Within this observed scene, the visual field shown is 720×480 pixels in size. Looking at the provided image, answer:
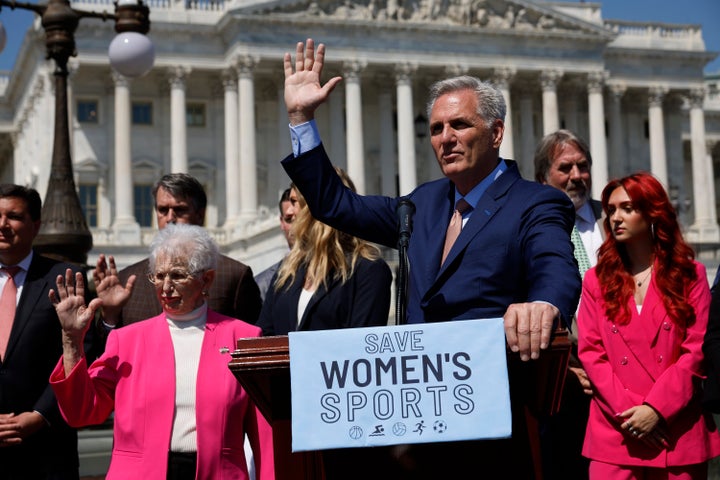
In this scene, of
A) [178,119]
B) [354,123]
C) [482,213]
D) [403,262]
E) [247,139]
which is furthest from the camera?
[354,123]

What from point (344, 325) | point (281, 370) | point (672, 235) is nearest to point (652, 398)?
point (672, 235)

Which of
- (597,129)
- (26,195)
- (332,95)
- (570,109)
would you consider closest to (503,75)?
(597,129)

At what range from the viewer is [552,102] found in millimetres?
57156

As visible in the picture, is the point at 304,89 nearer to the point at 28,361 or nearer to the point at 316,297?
the point at 316,297

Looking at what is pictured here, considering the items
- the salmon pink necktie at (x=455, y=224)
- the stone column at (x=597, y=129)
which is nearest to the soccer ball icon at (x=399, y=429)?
the salmon pink necktie at (x=455, y=224)

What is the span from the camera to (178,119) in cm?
5266

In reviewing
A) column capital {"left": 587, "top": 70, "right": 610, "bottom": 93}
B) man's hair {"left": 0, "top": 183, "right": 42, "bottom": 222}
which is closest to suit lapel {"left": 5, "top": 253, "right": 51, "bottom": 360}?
man's hair {"left": 0, "top": 183, "right": 42, "bottom": 222}

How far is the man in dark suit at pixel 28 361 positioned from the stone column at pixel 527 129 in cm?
Answer: 5150

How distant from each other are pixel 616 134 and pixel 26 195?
186 ft

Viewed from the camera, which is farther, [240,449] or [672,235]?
[672,235]

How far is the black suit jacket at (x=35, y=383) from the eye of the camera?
7051 mm

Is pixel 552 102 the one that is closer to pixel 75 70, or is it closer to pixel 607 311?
pixel 75 70

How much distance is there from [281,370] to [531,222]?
1277 mm

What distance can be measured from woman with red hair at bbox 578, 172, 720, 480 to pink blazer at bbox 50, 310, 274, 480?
1978 mm
